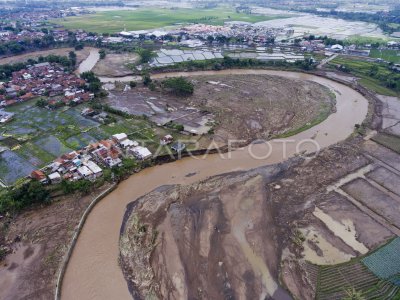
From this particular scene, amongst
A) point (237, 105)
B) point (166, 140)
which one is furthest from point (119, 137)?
point (237, 105)

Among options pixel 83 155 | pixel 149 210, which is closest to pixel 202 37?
pixel 83 155

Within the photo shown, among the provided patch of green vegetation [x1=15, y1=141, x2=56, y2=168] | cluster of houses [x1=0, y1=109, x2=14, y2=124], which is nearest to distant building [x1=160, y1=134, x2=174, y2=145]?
patch of green vegetation [x1=15, y1=141, x2=56, y2=168]

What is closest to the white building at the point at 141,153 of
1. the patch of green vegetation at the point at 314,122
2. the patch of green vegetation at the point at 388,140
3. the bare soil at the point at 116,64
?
the patch of green vegetation at the point at 314,122

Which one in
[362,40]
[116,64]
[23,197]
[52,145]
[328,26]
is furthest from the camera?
[328,26]

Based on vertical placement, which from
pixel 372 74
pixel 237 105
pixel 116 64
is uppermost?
pixel 116 64

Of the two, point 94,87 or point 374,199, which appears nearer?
point 374,199

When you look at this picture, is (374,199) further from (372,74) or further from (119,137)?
(372,74)

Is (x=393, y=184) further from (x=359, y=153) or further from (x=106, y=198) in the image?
(x=106, y=198)

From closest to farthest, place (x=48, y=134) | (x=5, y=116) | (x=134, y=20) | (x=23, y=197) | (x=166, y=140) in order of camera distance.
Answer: (x=23, y=197) < (x=166, y=140) < (x=48, y=134) < (x=5, y=116) < (x=134, y=20)
